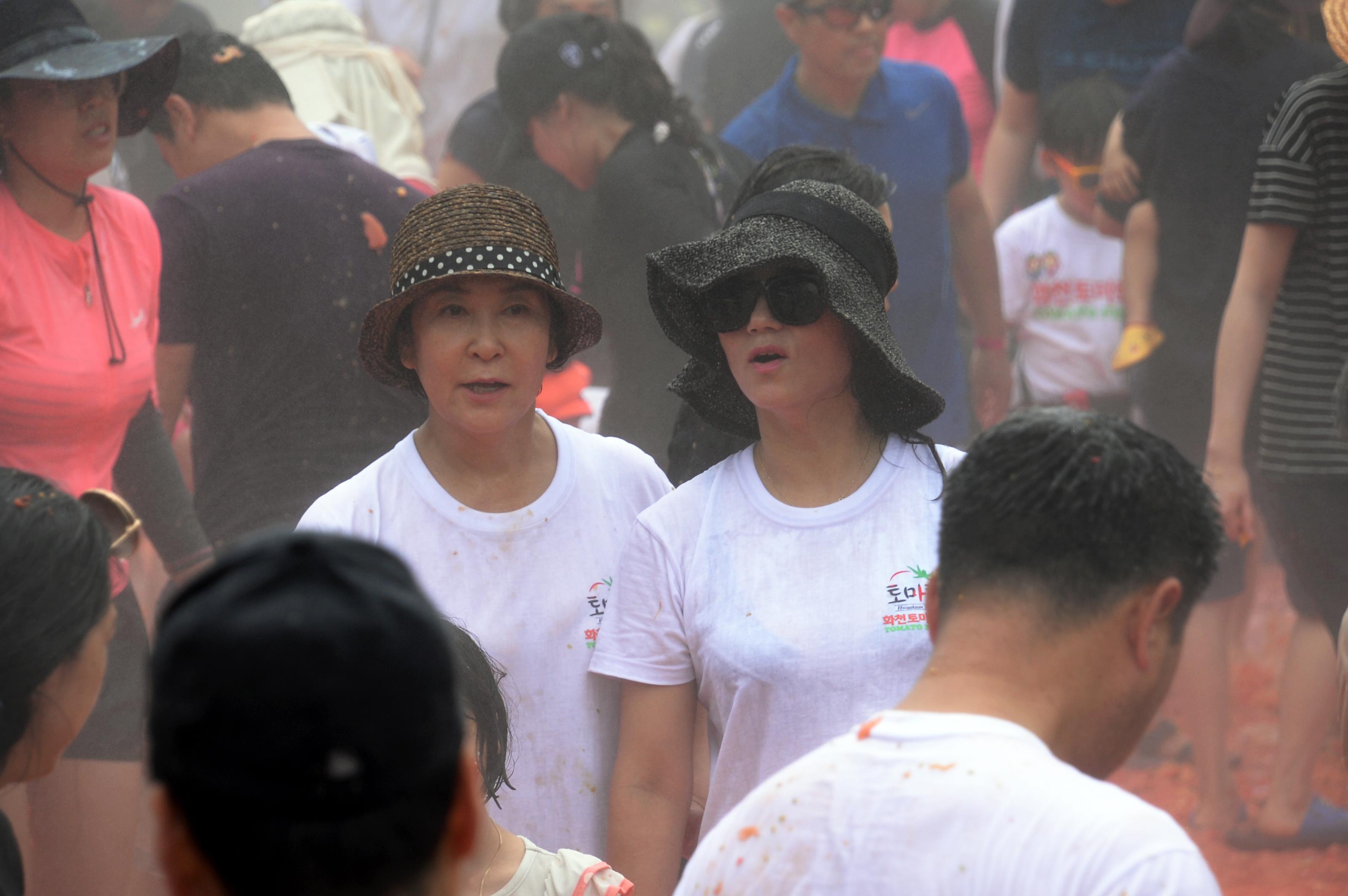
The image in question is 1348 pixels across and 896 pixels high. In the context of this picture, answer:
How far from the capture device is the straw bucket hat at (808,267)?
2.39 metres

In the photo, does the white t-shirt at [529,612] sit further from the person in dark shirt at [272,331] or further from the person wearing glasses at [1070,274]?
the person wearing glasses at [1070,274]

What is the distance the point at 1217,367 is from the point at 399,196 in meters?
2.28

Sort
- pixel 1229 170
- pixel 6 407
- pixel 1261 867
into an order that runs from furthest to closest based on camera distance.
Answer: pixel 1229 170
pixel 1261 867
pixel 6 407

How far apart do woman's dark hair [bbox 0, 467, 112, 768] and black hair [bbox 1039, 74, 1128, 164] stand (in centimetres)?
431

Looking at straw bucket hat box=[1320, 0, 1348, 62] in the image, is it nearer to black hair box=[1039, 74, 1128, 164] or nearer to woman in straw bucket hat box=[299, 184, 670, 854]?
black hair box=[1039, 74, 1128, 164]

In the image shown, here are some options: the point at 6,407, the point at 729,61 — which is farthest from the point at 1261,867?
the point at 729,61

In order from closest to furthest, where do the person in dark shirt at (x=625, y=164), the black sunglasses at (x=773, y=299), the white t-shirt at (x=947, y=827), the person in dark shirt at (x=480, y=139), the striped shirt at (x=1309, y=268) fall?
the white t-shirt at (x=947, y=827)
the black sunglasses at (x=773, y=299)
the striped shirt at (x=1309, y=268)
the person in dark shirt at (x=625, y=164)
the person in dark shirt at (x=480, y=139)

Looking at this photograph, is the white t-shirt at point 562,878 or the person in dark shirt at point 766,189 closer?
the white t-shirt at point 562,878

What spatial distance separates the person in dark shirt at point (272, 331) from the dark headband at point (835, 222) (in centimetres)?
151

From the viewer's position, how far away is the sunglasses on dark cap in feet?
7.35

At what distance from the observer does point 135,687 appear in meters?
3.52

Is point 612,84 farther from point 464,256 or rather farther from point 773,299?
point 773,299

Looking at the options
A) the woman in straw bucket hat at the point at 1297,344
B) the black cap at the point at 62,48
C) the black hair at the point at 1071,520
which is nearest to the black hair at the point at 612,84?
the black cap at the point at 62,48

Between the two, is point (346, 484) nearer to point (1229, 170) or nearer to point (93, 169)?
point (93, 169)
